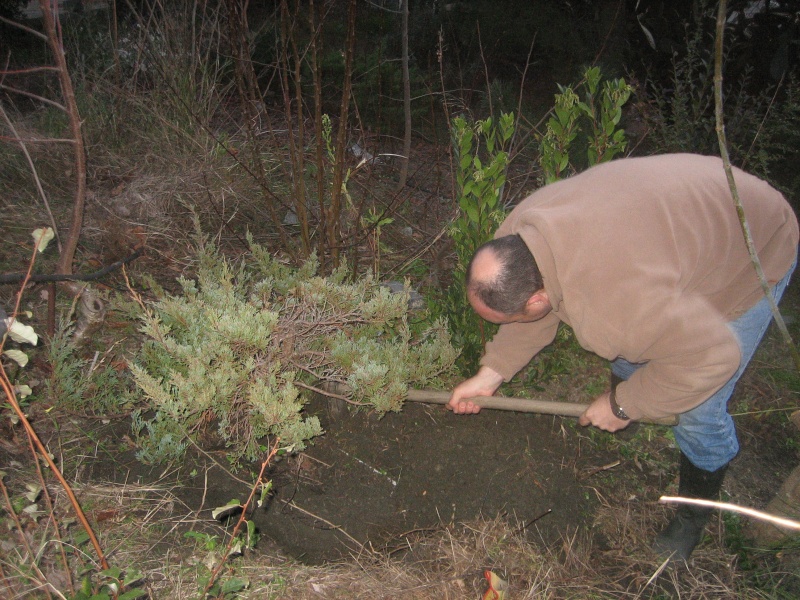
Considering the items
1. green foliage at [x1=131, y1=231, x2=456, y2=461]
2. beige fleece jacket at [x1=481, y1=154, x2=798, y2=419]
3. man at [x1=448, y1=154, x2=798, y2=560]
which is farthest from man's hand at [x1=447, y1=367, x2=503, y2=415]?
beige fleece jacket at [x1=481, y1=154, x2=798, y2=419]

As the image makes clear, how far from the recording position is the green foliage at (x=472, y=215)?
2.59m

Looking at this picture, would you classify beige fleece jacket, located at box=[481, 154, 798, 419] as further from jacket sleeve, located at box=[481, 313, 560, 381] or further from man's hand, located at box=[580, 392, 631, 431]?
jacket sleeve, located at box=[481, 313, 560, 381]

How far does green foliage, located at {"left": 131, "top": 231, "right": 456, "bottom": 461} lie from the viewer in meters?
2.37

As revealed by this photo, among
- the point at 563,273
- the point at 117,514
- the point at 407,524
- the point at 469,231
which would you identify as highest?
the point at 563,273

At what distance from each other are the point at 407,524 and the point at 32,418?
172 cm

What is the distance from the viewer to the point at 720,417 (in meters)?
2.20

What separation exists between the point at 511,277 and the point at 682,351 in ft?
1.88

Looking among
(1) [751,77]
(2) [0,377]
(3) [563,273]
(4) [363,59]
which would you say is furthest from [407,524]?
(1) [751,77]

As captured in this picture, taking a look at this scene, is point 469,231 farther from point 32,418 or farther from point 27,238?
point 27,238

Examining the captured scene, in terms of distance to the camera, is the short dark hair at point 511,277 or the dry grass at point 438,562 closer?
the short dark hair at point 511,277

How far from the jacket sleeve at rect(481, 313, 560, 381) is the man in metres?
0.26

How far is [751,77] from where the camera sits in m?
4.75

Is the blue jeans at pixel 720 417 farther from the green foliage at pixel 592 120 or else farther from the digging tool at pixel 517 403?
the green foliage at pixel 592 120

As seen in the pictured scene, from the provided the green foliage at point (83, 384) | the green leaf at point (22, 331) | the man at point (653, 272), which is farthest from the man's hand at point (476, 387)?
the green leaf at point (22, 331)
